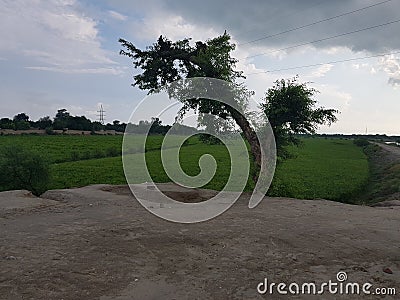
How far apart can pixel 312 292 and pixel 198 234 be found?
372 cm

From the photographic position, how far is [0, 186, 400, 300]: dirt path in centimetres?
580

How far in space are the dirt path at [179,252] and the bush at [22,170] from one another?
455 centimetres

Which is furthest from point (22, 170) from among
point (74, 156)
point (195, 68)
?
point (74, 156)

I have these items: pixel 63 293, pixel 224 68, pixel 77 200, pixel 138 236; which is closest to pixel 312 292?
pixel 63 293

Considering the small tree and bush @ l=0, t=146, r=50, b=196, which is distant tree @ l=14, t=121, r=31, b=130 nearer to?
bush @ l=0, t=146, r=50, b=196

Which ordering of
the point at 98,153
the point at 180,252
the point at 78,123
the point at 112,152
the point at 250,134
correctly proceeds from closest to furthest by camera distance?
the point at 180,252
the point at 250,134
the point at 98,153
the point at 112,152
the point at 78,123

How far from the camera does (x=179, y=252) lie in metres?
7.64

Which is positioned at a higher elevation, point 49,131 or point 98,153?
point 49,131

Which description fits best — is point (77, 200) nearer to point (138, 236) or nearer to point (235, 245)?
point (138, 236)

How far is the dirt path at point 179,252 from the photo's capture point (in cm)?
580

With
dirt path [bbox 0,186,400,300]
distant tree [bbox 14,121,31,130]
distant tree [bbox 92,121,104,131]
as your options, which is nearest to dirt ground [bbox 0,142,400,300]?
dirt path [bbox 0,186,400,300]

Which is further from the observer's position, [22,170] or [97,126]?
[97,126]

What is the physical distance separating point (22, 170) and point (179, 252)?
10968mm

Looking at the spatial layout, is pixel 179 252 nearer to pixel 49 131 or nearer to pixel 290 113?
pixel 290 113
